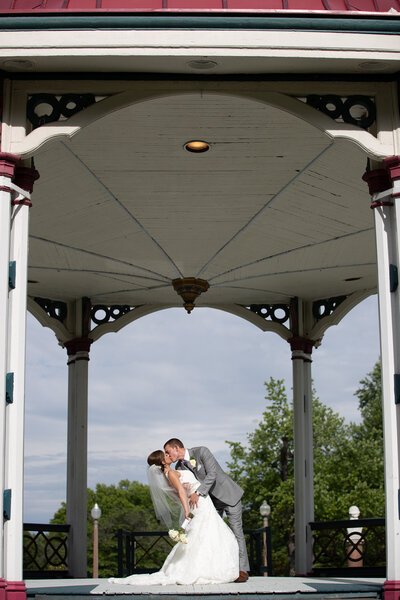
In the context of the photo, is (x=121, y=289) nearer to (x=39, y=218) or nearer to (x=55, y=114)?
(x=39, y=218)

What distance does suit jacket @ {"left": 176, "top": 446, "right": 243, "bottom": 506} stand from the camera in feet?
32.1

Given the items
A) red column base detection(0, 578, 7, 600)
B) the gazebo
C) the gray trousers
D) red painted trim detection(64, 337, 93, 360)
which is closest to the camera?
red column base detection(0, 578, 7, 600)

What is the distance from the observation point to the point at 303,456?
15.4m

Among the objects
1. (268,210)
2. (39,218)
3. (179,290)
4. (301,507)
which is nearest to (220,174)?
(268,210)

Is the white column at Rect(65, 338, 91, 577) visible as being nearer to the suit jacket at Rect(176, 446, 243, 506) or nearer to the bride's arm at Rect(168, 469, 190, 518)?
the suit jacket at Rect(176, 446, 243, 506)

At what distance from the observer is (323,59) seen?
24.6 feet

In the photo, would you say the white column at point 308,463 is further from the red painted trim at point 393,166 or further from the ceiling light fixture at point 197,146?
the red painted trim at point 393,166

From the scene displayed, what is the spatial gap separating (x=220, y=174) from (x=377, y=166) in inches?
119

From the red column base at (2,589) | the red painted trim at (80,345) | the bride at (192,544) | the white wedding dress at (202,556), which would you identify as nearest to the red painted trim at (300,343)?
the red painted trim at (80,345)

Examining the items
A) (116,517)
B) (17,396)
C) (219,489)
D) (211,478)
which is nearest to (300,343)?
(219,489)

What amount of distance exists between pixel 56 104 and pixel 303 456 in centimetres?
941

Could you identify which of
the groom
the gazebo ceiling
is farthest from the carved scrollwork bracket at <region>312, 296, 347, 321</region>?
the groom

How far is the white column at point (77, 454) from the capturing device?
14.8m

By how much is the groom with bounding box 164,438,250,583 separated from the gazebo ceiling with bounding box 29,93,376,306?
134 inches
